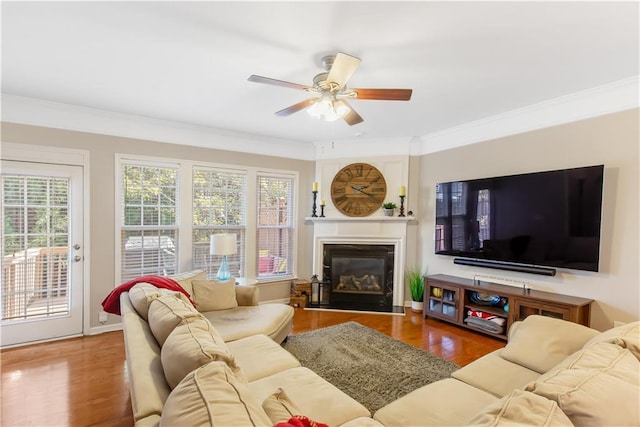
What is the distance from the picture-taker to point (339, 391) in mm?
1708

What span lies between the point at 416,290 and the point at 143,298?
3.62 metres

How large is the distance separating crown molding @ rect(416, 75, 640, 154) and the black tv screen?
0.56 meters

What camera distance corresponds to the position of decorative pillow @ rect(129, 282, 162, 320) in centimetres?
201

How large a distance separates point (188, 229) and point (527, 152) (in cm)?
425

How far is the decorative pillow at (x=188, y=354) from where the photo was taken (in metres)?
1.24

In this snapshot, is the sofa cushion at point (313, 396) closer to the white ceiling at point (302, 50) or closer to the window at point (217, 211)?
the white ceiling at point (302, 50)

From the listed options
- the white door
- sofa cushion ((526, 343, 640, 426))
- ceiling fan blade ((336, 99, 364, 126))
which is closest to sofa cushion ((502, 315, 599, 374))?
sofa cushion ((526, 343, 640, 426))

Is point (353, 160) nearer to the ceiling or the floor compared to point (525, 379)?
nearer to the ceiling

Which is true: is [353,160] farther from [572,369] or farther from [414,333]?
[572,369]

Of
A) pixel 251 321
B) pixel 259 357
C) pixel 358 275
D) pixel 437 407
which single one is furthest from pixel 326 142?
pixel 437 407

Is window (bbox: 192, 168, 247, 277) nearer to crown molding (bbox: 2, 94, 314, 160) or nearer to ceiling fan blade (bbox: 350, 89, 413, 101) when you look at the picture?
crown molding (bbox: 2, 94, 314, 160)

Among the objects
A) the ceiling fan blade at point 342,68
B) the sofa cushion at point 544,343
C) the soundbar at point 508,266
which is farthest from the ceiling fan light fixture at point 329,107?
the soundbar at point 508,266

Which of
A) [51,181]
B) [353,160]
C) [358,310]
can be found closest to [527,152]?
[353,160]

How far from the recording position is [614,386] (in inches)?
41.6
